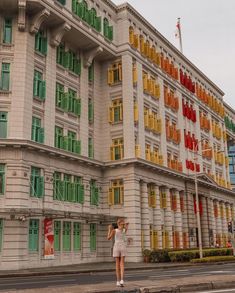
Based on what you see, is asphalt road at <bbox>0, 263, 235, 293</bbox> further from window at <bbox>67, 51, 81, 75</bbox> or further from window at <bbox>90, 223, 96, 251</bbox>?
window at <bbox>67, 51, 81, 75</bbox>

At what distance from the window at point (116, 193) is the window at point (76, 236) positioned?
4.18m

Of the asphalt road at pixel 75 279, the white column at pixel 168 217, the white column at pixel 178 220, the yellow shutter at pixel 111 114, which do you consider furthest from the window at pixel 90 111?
the asphalt road at pixel 75 279

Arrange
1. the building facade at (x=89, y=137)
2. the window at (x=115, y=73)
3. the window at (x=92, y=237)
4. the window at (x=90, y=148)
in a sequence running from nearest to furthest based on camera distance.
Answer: the building facade at (x=89, y=137), the window at (x=92, y=237), the window at (x=90, y=148), the window at (x=115, y=73)

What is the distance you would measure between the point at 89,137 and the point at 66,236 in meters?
9.51

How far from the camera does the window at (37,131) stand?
29869 mm

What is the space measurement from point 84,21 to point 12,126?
1271cm

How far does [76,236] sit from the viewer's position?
107ft

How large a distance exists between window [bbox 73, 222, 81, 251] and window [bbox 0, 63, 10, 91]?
1203 cm

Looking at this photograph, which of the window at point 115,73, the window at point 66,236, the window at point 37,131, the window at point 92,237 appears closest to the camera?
the window at point 37,131

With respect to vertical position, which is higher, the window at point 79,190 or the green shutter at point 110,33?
the green shutter at point 110,33

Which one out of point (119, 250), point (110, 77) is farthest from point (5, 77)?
point (119, 250)

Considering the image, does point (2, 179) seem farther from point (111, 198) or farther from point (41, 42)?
point (41, 42)

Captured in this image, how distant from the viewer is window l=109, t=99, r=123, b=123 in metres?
37.5

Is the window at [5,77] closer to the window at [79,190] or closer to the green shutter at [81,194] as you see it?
the window at [79,190]
